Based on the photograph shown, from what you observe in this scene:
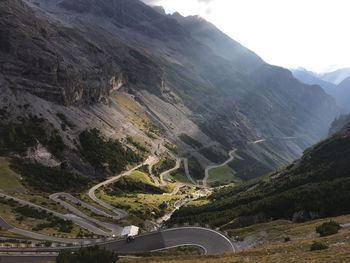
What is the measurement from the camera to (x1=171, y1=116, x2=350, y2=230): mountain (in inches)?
3501

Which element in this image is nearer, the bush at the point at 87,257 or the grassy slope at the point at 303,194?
the bush at the point at 87,257

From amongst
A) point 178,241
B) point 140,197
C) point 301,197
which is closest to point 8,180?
point 140,197

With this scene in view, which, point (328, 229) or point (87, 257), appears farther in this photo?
point (328, 229)

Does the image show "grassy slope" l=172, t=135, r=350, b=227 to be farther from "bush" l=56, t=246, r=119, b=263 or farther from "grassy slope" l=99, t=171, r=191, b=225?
"bush" l=56, t=246, r=119, b=263

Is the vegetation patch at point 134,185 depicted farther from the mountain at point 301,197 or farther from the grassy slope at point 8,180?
the grassy slope at point 8,180

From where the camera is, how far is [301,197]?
9781cm

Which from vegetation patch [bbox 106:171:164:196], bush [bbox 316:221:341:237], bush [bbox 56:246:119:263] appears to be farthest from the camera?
vegetation patch [bbox 106:171:164:196]

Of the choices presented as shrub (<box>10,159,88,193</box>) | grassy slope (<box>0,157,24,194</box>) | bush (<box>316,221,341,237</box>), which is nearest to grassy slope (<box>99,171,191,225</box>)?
shrub (<box>10,159,88,193</box>)

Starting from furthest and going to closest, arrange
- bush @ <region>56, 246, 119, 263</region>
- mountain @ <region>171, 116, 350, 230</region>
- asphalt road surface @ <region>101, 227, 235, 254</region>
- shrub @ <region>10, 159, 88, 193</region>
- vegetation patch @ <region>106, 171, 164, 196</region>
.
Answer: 1. vegetation patch @ <region>106, 171, 164, 196</region>
2. shrub @ <region>10, 159, 88, 193</region>
3. mountain @ <region>171, 116, 350, 230</region>
4. asphalt road surface @ <region>101, 227, 235, 254</region>
5. bush @ <region>56, 246, 119, 263</region>

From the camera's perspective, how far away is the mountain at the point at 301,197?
88.9 meters

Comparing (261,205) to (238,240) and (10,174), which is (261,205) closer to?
(238,240)

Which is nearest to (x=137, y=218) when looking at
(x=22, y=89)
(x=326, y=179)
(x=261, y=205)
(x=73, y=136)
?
(x=261, y=205)

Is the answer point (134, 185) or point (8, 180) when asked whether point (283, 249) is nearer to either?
point (8, 180)

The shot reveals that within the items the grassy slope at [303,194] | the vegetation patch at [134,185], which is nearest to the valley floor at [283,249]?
the grassy slope at [303,194]
